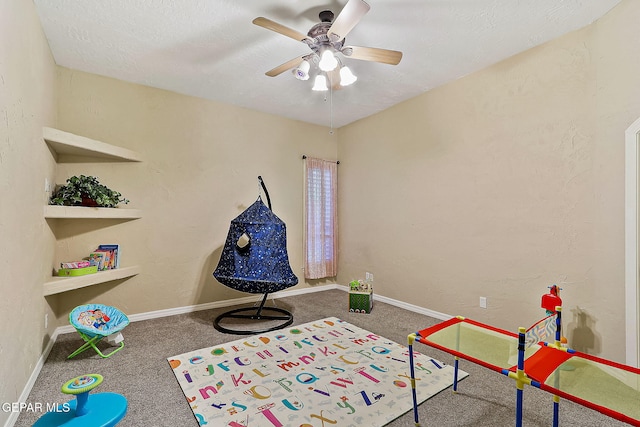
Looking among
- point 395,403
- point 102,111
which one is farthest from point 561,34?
point 102,111

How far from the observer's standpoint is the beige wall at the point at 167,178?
10.7 feet

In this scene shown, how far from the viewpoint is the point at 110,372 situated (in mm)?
2324

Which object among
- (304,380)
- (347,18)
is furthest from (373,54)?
(304,380)

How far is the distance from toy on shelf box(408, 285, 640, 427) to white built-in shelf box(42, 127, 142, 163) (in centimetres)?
325

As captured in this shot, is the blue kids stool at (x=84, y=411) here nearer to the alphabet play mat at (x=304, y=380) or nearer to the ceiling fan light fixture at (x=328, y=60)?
the alphabet play mat at (x=304, y=380)

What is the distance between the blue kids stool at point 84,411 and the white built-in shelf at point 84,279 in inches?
64.0

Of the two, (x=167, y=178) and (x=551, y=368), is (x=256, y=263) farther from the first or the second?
(x=551, y=368)

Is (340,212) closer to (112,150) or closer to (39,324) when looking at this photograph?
(112,150)

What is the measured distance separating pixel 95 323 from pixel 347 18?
3203mm

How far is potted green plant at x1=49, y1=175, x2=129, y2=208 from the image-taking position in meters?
2.81

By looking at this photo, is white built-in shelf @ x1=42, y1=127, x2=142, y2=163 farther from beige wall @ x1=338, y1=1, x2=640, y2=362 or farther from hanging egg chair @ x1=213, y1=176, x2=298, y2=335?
beige wall @ x1=338, y1=1, x2=640, y2=362

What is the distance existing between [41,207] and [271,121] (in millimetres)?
2932

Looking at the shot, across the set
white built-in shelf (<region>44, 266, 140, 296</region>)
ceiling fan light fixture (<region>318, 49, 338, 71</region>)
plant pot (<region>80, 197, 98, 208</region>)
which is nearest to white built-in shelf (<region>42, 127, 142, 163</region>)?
plant pot (<region>80, 197, 98, 208</region>)

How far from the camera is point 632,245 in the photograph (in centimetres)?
215
